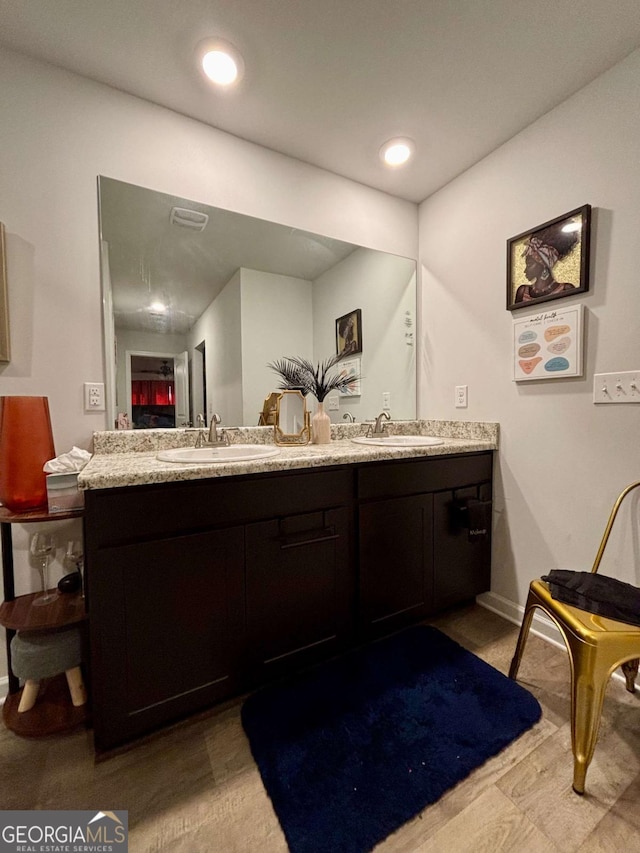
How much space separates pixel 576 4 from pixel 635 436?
1479mm

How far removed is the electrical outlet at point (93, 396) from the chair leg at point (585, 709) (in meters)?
1.83

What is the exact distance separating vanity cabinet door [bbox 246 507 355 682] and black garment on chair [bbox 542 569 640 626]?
720mm

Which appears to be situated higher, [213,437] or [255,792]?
[213,437]

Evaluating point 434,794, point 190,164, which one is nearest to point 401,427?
point 434,794

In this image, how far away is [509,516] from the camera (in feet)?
5.82

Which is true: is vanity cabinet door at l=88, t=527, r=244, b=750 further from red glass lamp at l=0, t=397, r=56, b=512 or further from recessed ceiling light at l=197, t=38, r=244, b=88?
recessed ceiling light at l=197, t=38, r=244, b=88

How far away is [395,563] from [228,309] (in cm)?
146

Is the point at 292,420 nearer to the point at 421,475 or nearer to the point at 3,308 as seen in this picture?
the point at 421,475

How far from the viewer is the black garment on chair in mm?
1016

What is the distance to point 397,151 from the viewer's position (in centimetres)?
176

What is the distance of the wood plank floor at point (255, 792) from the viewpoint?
85 cm

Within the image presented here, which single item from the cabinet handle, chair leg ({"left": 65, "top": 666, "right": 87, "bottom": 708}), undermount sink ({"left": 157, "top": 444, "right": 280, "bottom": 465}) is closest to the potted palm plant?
undermount sink ({"left": 157, "top": 444, "right": 280, "bottom": 465})

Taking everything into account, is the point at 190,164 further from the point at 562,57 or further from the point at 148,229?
the point at 562,57

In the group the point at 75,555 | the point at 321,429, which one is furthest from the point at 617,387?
the point at 75,555
